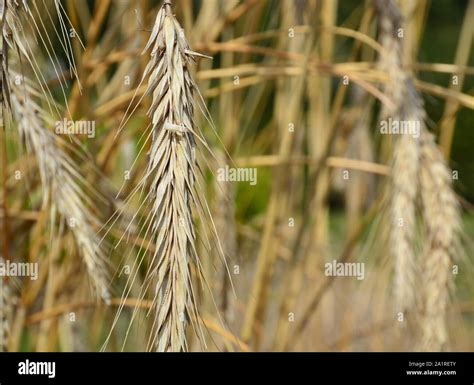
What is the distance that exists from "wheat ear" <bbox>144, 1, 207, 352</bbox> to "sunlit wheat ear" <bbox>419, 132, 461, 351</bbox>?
18.1 inches

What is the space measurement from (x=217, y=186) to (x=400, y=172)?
31 centimetres

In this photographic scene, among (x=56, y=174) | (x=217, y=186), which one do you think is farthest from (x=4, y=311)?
(x=217, y=186)

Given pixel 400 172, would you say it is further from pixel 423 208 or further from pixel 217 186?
pixel 217 186

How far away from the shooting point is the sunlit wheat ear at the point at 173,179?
56cm

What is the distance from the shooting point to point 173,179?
0.56 m

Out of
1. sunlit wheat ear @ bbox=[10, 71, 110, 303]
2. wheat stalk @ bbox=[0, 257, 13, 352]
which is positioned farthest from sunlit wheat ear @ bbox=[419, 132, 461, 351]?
wheat stalk @ bbox=[0, 257, 13, 352]

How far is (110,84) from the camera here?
1.27 meters

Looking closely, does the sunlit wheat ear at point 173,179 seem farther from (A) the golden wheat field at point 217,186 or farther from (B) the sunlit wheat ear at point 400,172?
(B) the sunlit wheat ear at point 400,172

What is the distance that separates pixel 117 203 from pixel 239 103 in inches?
15.3

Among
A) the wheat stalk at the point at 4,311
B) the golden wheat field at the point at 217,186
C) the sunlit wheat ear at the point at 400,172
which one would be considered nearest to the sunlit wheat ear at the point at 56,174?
the golden wheat field at the point at 217,186

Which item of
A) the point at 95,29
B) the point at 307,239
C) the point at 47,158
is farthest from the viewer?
the point at 307,239
